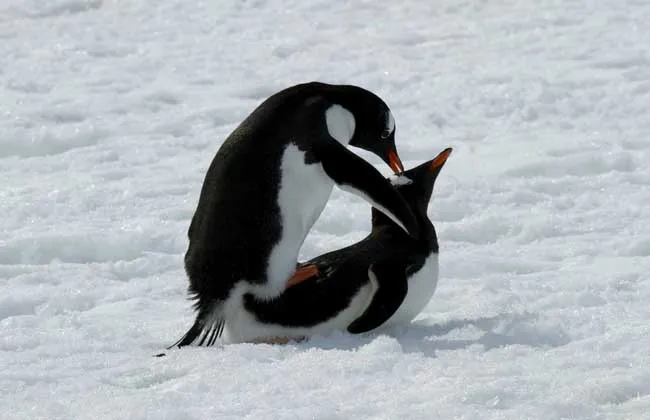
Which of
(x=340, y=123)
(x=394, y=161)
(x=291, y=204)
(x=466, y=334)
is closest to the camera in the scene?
(x=466, y=334)

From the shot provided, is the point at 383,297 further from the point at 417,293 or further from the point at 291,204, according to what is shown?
the point at 291,204

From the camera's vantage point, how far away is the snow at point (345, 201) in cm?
342

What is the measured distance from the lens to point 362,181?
4074 mm

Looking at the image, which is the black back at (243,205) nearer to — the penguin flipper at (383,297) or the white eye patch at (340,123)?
the white eye patch at (340,123)

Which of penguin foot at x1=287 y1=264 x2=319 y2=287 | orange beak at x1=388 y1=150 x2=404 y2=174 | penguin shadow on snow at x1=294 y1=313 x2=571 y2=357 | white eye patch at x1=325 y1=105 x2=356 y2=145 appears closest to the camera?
penguin shadow on snow at x1=294 y1=313 x2=571 y2=357

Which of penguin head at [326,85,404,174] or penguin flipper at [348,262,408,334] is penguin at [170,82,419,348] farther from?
penguin head at [326,85,404,174]

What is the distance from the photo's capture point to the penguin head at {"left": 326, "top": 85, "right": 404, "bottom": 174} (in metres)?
4.43

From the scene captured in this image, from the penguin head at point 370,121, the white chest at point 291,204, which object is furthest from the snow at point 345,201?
the penguin head at point 370,121

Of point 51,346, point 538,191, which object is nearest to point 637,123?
point 538,191

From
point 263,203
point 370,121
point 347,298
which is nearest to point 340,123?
point 370,121

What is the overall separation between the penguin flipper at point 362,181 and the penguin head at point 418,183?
337 mm

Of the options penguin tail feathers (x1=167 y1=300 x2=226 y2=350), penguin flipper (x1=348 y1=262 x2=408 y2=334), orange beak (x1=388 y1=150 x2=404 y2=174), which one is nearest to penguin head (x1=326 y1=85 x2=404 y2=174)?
orange beak (x1=388 y1=150 x2=404 y2=174)

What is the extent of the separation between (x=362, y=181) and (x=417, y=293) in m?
0.41

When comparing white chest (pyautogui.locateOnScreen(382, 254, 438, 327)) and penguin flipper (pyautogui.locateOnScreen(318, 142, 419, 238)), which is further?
white chest (pyautogui.locateOnScreen(382, 254, 438, 327))
